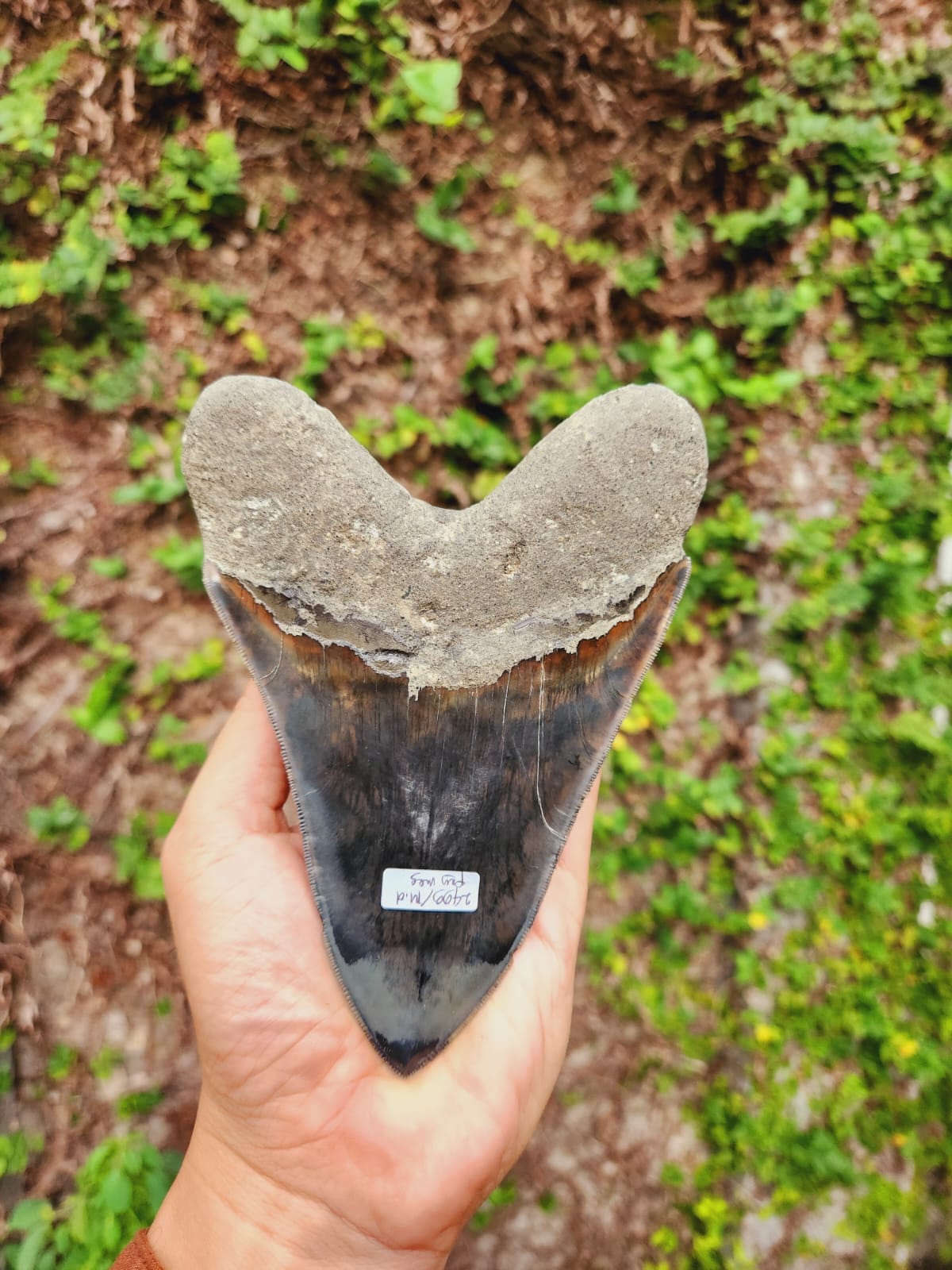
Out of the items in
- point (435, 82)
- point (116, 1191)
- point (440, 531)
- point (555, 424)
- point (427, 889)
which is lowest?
point (116, 1191)

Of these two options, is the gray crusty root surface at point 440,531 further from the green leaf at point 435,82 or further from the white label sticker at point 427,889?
the green leaf at point 435,82

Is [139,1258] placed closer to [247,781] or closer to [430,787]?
[247,781]

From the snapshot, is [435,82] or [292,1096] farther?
[435,82]

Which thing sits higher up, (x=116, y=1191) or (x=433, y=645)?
(x=433, y=645)

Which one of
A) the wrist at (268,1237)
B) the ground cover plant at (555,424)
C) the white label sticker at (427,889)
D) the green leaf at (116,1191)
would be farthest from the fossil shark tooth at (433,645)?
the green leaf at (116,1191)

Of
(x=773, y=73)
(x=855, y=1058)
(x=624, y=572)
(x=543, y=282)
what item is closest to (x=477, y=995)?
(x=624, y=572)

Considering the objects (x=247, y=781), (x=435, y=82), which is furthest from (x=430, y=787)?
(x=435, y=82)

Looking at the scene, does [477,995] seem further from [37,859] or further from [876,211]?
[876,211]
